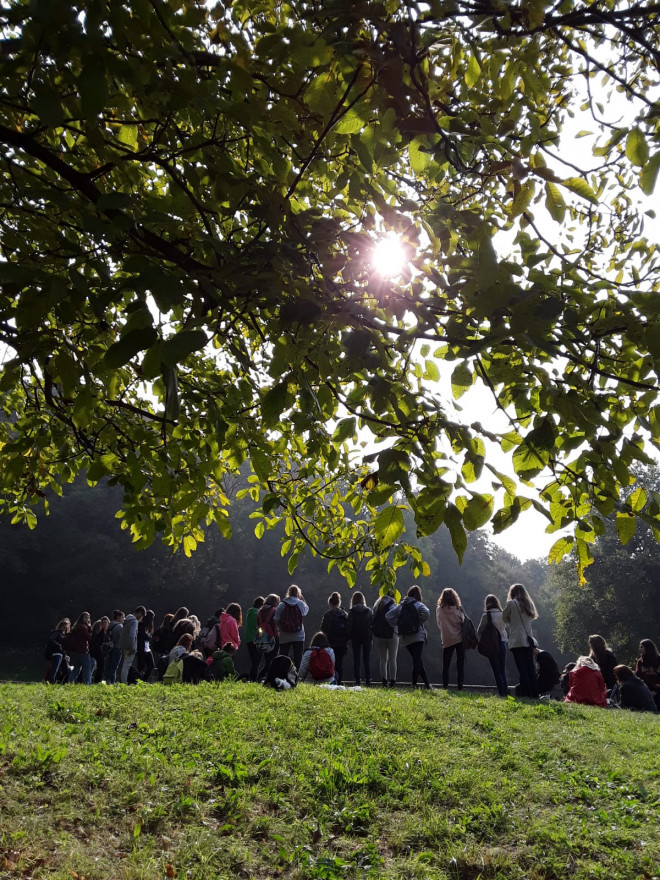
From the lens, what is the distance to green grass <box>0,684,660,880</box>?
13.2 feet

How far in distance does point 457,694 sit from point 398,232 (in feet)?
26.9

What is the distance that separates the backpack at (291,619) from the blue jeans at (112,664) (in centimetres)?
425

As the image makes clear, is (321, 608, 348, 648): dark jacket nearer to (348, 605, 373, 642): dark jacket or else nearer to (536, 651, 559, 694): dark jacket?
(348, 605, 373, 642): dark jacket

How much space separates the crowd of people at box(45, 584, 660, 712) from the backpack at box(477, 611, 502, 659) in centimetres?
2

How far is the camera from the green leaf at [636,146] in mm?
1827

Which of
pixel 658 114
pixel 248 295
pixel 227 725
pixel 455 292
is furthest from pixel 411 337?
pixel 227 725

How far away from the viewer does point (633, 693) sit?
1050 cm

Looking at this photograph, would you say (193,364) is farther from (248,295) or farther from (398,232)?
(248,295)

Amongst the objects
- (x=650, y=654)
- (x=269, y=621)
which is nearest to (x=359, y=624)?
(x=269, y=621)

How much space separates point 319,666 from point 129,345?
30.8 feet

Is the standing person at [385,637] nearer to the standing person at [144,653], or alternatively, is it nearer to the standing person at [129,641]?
the standing person at [129,641]

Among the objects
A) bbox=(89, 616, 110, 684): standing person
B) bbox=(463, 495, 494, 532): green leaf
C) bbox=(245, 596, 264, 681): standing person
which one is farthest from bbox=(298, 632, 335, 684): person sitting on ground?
bbox=(463, 495, 494, 532): green leaf

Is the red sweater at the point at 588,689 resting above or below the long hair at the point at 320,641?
below

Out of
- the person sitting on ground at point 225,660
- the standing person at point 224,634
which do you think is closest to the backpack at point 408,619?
the person sitting on ground at point 225,660
